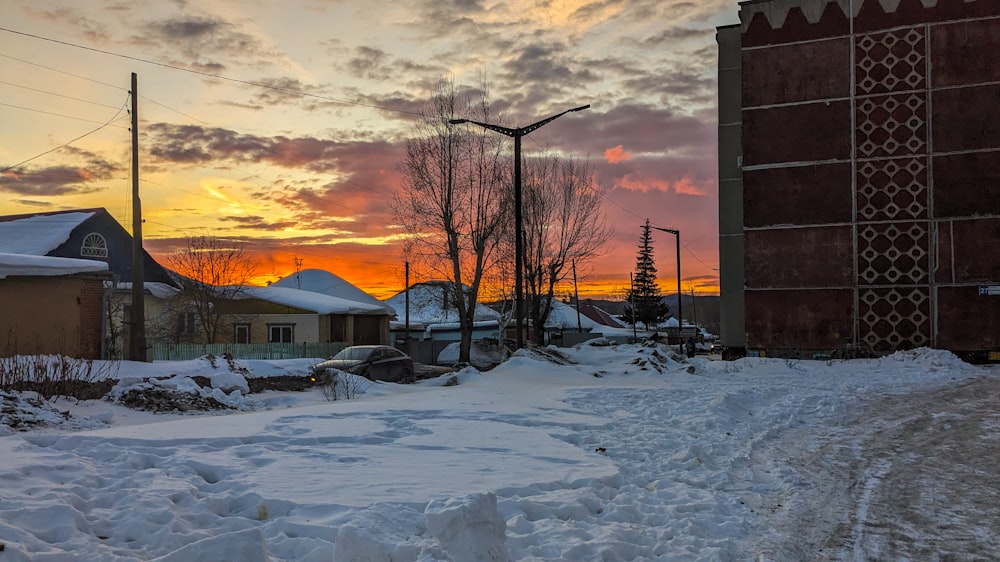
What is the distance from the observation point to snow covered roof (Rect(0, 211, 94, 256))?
4091 centimetres

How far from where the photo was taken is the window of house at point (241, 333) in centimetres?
4728

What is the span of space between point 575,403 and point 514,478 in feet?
28.7

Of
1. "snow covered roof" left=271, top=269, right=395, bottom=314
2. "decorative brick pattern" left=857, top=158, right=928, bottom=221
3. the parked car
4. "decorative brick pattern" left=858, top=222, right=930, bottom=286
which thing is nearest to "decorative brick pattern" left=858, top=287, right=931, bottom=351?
"decorative brick pattern" left=858, top=222, right=930, bottom=286

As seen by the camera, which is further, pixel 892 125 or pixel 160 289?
pixel 160 289

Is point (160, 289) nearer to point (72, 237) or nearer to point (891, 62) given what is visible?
point (72, 237)

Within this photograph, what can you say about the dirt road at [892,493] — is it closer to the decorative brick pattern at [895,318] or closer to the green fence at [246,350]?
the decorative brick pattern at [895,318]

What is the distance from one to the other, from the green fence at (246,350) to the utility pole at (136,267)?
7310mm

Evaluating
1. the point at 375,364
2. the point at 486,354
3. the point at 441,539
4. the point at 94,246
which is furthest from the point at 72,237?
the point at 441,539

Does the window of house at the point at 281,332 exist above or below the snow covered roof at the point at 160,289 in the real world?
below

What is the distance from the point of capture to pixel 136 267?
2488 cm

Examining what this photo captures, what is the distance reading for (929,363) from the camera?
1125 inches

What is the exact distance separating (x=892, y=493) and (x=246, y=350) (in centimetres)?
3194

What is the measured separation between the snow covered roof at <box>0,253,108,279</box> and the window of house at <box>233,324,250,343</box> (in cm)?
2249

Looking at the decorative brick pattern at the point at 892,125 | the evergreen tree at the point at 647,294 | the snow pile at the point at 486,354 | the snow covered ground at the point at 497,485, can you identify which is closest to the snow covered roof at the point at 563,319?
the evergreen tree at the point at 647,294
